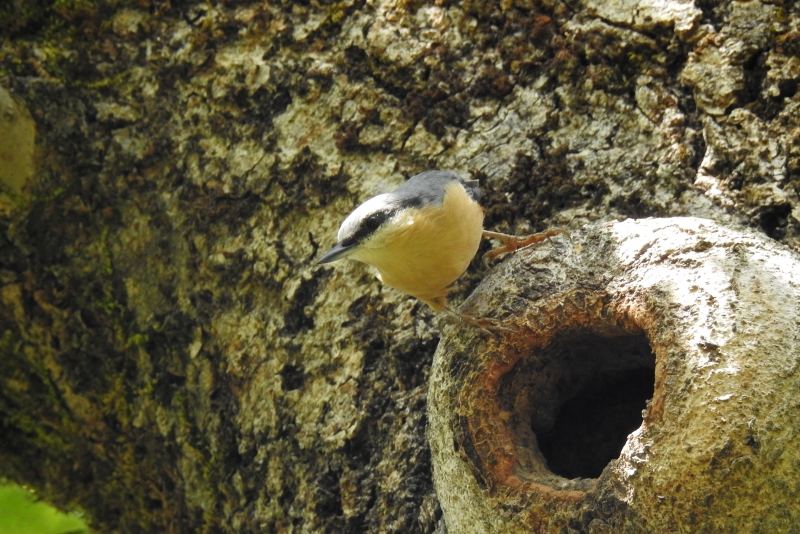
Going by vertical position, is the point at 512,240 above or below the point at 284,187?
below

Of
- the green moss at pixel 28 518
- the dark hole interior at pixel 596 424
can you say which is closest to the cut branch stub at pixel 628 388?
the dark hole interior at pixel 596 424

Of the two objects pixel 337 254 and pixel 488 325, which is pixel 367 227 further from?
pixel 488 325

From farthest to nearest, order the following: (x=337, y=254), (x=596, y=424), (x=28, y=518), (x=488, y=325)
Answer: (x=596, y=424), (x=337, y=254), (x=488, y=325), (x=28, y=518)

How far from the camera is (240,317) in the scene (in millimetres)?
3000

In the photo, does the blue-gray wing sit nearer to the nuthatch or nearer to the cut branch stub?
the nuthatch

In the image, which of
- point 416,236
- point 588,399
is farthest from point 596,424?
point 416,236

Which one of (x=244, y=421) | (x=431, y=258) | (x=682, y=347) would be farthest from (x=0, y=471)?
(x=682, y=347)

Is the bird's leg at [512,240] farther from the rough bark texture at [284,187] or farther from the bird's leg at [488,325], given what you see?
the bird's leg at [488,325]

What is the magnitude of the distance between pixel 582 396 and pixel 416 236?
831mm

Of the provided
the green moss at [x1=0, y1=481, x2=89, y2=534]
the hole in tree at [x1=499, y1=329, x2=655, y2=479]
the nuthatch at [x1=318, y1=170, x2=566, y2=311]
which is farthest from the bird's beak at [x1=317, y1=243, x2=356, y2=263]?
the green moss at [x1=0, y1=481, x2=89, y2=534]

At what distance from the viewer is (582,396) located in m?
2.63

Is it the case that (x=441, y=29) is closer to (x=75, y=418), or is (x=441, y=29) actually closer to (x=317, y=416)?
(x=317, y=416)

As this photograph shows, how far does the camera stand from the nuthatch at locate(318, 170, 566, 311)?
2428 mm

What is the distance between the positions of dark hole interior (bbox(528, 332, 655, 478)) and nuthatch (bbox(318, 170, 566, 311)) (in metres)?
0.41
